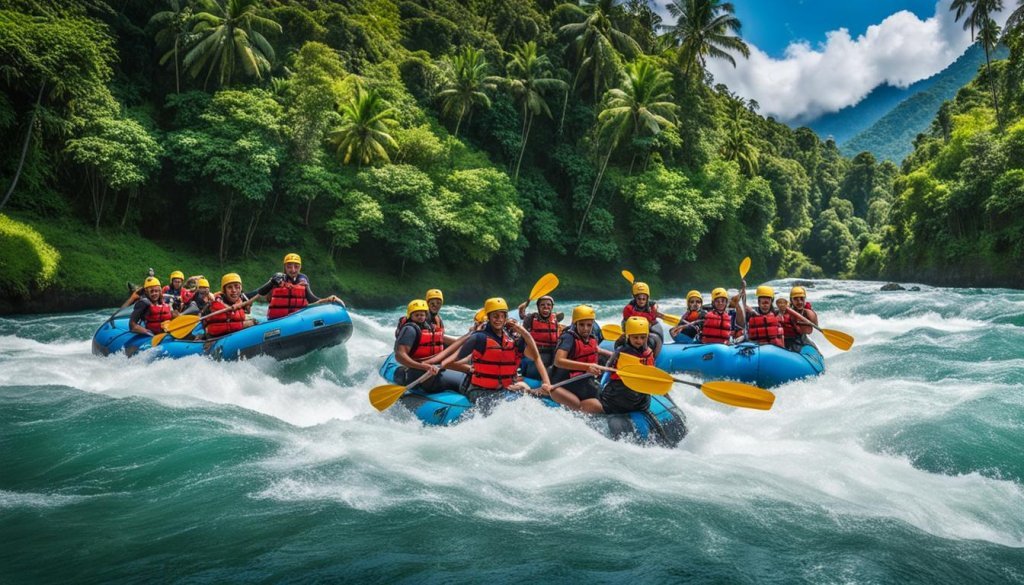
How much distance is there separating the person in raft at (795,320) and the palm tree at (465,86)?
62.8 ft

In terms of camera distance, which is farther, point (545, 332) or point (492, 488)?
point (545, 332)

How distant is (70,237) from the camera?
16.9 metres

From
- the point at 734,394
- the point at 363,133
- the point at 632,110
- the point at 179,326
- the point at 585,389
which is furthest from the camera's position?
the point at 632,110

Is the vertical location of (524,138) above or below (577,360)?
above

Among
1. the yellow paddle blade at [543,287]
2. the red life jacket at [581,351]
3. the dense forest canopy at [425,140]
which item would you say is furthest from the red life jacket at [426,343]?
the dense forest canopy at [425,140]

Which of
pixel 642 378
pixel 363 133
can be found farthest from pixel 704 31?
pixel 642 378

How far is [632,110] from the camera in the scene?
89.2 ft

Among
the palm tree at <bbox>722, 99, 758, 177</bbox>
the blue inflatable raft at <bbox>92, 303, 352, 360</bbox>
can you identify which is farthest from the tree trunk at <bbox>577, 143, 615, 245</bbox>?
the blue inflatable raft at <bbox>92, 303, 352, 360</bbox>

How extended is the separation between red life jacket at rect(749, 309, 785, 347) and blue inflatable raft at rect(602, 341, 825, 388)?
317 mm

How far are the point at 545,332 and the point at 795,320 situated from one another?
158 inches

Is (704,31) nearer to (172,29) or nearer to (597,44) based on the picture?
(597,44)

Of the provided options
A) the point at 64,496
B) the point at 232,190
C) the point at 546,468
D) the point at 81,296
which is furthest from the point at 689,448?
the point at 232,190

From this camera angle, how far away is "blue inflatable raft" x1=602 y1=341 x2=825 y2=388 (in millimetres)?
8109

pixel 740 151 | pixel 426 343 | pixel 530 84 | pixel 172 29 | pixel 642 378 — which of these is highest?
pixel 740 151
